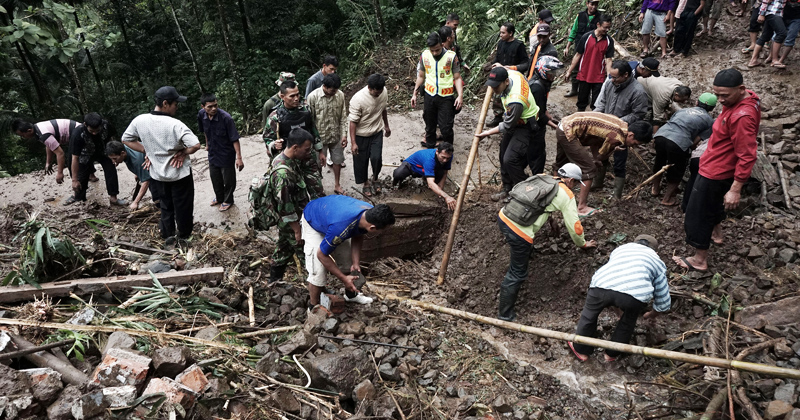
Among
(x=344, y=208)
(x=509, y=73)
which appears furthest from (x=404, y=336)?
(x=509, y=73)

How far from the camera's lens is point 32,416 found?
252 centimetres

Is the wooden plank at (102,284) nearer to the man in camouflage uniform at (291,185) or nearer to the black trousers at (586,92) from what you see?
the man in camouflage uniform at (291,185)

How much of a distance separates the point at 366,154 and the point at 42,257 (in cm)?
391

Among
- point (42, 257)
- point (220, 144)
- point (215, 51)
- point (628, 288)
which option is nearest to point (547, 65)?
point (628, 288)

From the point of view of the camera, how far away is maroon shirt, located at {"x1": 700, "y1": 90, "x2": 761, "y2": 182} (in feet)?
12.8

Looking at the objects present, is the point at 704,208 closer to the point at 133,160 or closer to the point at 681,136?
the point at 681,136

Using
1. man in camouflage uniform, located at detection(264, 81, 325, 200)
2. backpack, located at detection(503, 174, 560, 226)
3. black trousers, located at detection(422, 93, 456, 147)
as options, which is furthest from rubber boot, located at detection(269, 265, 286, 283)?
black trousers, located at detection(422, 93, 456, 147)

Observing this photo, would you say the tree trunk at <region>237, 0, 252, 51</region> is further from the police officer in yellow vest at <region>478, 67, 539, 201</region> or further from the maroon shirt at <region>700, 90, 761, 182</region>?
the maroon shirt at <region>700, 90, 761, 182</region>

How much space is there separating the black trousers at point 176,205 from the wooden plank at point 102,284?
4.34 ft

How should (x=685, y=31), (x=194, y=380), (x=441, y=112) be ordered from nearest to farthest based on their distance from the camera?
1. (x=194, y=380)
2. (x=441, y=112)
3. (x=685, y=31)

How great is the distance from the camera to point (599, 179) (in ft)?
19.7

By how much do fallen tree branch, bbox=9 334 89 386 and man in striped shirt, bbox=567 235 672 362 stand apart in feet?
11.8

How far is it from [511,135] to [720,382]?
132 inches

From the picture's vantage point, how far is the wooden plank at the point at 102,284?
3.63 metres
